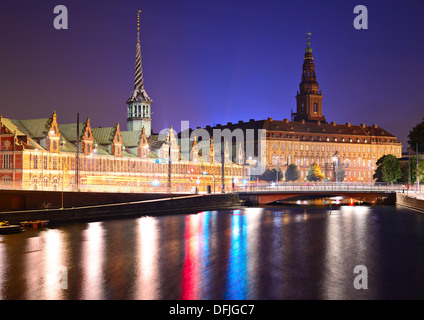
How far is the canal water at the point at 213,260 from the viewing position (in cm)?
2948

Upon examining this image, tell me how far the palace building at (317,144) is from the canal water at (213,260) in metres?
117

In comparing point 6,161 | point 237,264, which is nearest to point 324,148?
point 6,161

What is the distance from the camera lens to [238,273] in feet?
111

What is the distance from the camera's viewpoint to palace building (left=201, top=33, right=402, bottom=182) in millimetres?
177875

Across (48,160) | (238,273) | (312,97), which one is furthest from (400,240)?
(312,97)

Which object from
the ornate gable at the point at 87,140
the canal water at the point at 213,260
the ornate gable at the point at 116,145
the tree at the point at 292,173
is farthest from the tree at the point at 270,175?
the canal water at the point at 213,260

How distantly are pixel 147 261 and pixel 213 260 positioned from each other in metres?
4.52

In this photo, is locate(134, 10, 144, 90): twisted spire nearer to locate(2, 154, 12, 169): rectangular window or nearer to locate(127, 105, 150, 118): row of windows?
locate(127, 105, 150, 118): row of windows

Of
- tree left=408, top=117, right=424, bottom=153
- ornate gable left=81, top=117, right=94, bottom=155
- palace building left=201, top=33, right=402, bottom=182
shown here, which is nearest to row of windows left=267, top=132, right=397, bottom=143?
palace building left=201, top=33, right=402, bottom=182

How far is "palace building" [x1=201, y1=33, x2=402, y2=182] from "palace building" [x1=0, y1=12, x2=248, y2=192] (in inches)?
2073

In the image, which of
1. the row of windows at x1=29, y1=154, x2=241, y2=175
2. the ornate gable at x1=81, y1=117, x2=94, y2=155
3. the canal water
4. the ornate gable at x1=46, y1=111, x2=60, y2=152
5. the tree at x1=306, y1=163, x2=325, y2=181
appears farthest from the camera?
the tree at x1=306, y1=163, x2=325, y2=181

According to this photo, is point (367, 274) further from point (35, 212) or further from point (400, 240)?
point (35, 212)
